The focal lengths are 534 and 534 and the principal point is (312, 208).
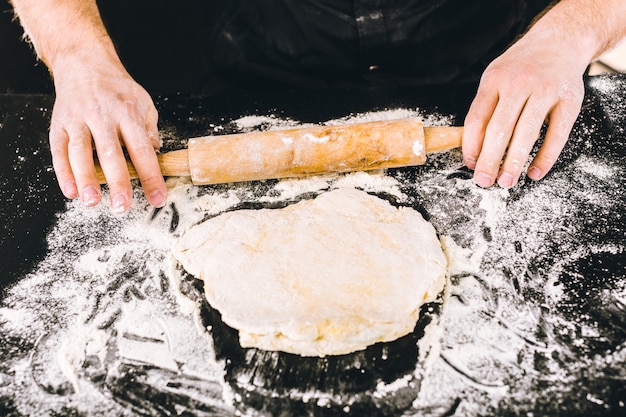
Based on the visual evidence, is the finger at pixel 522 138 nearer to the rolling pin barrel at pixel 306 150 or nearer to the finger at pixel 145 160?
the rolling pin barrel at pixel 306 150

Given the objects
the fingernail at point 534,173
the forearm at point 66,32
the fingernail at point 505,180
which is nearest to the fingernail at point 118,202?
the forearm at point 66,32

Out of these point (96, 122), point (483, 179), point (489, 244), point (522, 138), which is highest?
point (96, 122)

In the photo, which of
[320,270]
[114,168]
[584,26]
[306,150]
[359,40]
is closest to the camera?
[320,270]

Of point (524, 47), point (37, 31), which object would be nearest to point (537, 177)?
point (524, 47)

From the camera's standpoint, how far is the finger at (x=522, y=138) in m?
1.49

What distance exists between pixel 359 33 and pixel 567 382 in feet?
4.38

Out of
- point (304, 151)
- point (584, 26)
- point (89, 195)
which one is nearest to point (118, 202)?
point (89, 195)

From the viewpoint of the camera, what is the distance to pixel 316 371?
1.24m

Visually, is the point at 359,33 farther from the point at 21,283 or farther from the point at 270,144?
the point at 21,283

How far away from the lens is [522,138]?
1.49 metres

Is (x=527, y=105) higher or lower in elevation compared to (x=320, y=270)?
higher

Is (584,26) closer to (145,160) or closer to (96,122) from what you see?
(145,160)

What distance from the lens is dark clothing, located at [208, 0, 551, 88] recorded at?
6.40 ft

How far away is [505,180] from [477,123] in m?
0.18
